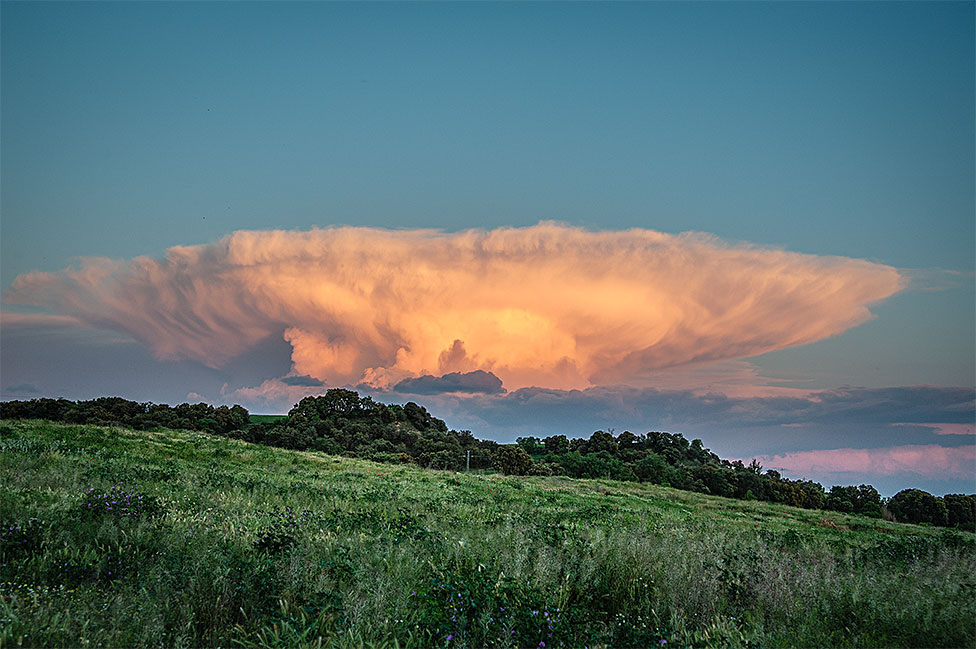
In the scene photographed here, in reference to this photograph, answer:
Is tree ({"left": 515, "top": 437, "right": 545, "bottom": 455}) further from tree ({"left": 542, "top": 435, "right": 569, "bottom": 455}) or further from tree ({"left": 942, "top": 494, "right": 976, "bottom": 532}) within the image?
tree ({"left": 942, "top": 494, "right": 976, "bottom": 532})

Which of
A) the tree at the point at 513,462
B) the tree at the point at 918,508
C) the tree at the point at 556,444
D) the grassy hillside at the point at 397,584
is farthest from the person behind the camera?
the tree at the point at 556,444

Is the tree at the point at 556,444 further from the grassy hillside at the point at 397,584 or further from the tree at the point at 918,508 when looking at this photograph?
the grassy hillside at the point at 397,584

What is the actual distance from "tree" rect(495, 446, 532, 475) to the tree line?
10 centimetres

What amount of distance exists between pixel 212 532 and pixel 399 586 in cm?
364

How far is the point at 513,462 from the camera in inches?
2261

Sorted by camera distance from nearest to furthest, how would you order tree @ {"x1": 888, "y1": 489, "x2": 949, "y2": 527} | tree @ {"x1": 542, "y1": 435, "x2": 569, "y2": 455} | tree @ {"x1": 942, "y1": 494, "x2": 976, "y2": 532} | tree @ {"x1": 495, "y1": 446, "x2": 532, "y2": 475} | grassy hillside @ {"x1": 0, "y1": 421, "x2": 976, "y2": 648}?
grassy hillside @ {"x1": 0, "y1": 421, "x2": 976, "y2": 648} → tree @ {"x1": 942, "y1": 494, "x2": 976, "y2": 532} → tree @ {"x1": 888, "y1": 489, "x2": 949, "y2": 527} → tree @ {"x1": 495, "y1": 446, "x2": 532, "y2": 475} → tree @ {"x1": 542, "y1": 435, "x2": 569, "y2": 455}

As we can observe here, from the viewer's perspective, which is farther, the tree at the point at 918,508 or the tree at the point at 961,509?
the tree at the point at 918,508

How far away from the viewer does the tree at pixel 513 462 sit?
56156 millimetres

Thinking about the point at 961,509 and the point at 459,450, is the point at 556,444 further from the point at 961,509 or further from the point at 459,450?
the point at 961,509

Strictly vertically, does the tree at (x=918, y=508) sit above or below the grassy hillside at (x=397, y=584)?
below

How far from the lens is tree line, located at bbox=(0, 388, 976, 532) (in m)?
50.8

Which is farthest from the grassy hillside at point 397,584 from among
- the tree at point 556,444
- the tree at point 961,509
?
the tree at point 556,444

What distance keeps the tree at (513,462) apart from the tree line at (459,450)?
10 cm

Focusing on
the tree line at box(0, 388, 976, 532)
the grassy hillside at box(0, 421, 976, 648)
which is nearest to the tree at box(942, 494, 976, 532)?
the tree line at box(0, 388, 976, 532)
